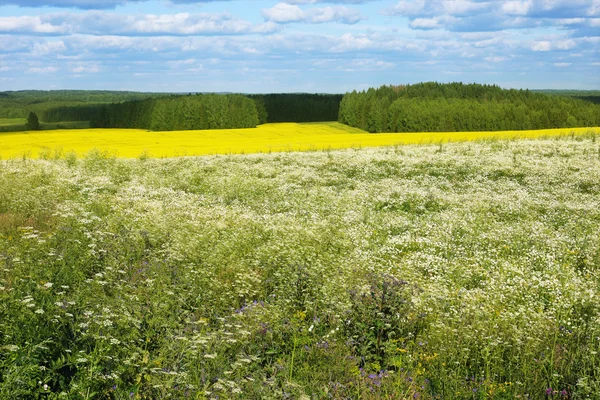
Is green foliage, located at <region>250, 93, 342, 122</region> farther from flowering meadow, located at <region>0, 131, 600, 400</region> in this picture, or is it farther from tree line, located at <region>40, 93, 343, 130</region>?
flowering meadow, located at <region>0, 131, 600, 400</region>

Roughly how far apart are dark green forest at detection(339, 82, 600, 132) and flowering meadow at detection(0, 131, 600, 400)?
6239 cm

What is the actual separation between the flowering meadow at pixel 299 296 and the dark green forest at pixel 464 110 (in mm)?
62389

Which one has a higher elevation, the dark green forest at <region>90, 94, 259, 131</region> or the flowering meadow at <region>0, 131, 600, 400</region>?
the dark green forest at <region>90, 94, 259, 131</region>

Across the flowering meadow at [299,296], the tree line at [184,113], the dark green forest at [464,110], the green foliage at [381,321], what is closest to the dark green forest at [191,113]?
the tree line at [184,113]

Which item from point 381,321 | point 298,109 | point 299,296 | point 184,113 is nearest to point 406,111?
point 298,109

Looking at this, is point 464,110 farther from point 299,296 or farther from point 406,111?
point 299,296

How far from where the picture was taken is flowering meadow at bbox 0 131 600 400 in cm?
491

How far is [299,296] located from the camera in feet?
24.5

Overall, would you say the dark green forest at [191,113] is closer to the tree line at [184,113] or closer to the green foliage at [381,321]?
the tree line at [184,113]

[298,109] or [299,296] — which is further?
[298,109]

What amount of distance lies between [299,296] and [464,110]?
243 feet

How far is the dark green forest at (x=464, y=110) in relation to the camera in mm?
74312

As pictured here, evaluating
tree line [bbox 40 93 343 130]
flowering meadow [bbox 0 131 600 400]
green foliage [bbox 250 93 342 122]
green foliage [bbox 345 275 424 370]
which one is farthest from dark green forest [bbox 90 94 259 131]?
green foliage [bbox 345 275 424 370]

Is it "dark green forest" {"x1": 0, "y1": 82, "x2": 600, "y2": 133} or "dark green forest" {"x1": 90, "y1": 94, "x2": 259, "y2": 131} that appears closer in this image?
"dark green forest" {"x1": 0, "y1": 82, "x2": 600, "y2": 133}
